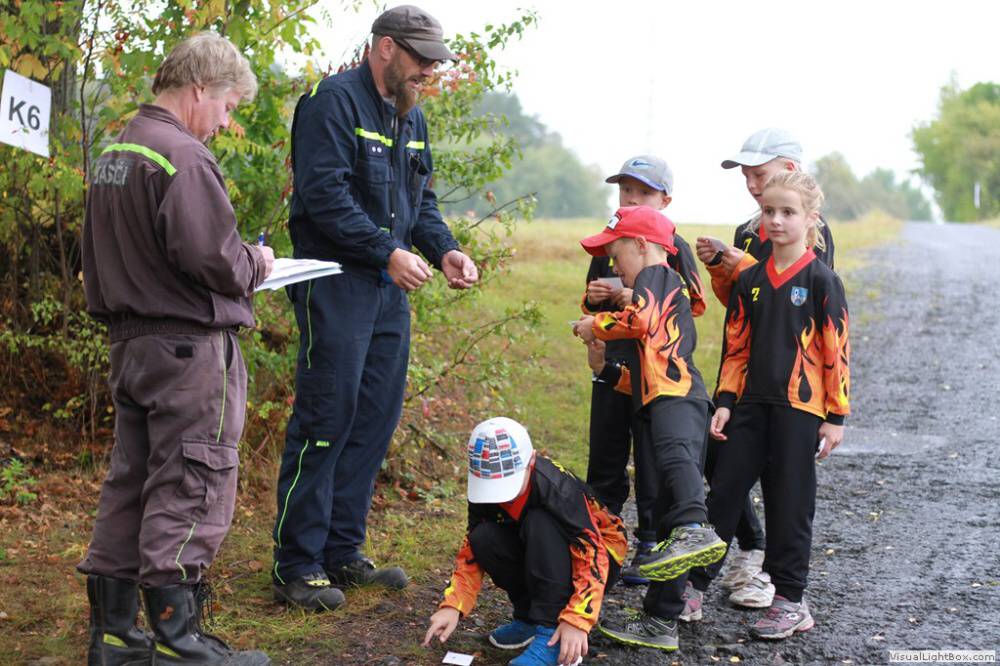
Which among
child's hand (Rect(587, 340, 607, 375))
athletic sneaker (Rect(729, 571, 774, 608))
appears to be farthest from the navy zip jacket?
athletic sneaker (Rect(729, 571, 774, 608))

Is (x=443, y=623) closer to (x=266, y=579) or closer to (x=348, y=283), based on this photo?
(x=266, y=579)

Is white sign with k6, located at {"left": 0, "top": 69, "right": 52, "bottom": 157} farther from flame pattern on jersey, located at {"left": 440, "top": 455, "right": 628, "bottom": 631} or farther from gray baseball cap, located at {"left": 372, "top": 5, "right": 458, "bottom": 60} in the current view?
flame pattern on jersey, located at {"left": 440, "top": 455, "right": 628, "bottom": 631}

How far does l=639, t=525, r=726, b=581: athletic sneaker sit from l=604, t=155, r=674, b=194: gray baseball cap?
1.81m

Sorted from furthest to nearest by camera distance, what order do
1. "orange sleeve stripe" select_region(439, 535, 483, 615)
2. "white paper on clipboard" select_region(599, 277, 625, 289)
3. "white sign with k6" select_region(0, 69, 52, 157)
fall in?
"white sign with k6" select_region(0, 69, 52, 157)
"white paper on clipboard" select_region(599, 277, 625, 289)
"orange sleeve stripe" select_region(439, 535, 483, 615)

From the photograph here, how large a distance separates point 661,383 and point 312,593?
1.74 meters

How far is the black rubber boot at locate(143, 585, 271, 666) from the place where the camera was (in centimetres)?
392

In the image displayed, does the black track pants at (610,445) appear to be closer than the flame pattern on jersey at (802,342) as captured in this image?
No

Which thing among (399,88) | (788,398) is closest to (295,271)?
(399,88)

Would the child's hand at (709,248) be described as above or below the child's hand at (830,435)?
above

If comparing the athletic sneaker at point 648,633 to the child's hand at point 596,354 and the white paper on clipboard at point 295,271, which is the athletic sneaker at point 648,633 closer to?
the child's hand at point 596,354

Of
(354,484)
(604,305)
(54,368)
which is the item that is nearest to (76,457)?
(54,368)

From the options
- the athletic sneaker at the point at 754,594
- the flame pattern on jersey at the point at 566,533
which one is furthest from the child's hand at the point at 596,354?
the athletic sneaker at the point at 754,594

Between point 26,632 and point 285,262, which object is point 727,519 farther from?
point 26,632

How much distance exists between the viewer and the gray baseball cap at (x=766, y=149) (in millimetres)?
5219
